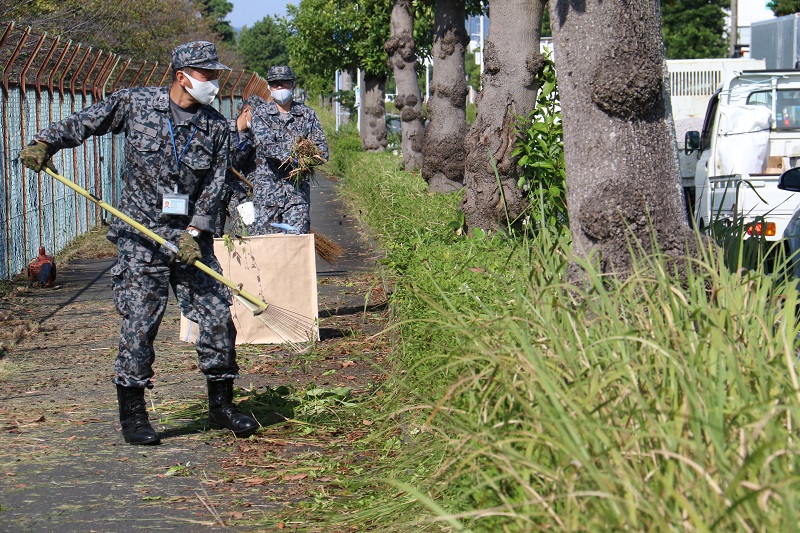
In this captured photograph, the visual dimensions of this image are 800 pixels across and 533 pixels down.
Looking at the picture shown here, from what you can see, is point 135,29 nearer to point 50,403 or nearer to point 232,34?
point 50,403

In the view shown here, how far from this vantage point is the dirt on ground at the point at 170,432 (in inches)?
188

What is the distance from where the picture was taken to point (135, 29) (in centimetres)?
2667

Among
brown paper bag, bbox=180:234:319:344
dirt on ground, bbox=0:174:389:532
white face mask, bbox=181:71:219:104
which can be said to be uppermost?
white face mask, bbox=181:71:219:104

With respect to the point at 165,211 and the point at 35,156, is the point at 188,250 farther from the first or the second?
the point at 35,156

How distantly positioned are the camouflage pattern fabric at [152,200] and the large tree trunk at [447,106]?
23.8ft

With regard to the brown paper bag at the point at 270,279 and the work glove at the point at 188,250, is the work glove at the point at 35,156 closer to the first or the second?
the work glove at the point at 188,250

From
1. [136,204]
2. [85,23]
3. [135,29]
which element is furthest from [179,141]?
[135,29]

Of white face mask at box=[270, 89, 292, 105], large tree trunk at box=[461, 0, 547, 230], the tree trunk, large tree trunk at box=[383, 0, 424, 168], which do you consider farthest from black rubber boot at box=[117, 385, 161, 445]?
the tree trunk

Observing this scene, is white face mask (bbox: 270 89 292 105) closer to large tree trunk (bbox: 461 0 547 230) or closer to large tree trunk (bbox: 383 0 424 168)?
large tree trunk (bbox: 461 0 547 230)

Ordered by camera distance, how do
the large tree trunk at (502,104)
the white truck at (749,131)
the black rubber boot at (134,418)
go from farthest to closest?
the white truck at (749,131) → the large tree trunk at (502,104) → the black rubber boot at (134,418)

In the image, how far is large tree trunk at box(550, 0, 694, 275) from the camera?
513 cm

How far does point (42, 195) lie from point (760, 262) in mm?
9859

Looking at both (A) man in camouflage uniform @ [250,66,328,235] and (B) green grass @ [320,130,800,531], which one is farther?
(A) man in camouflage uniform @ [250,66,328,235]

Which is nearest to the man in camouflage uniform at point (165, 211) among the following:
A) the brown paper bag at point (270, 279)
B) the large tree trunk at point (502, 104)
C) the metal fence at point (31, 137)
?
the brown paper bag at point (270, 279)
